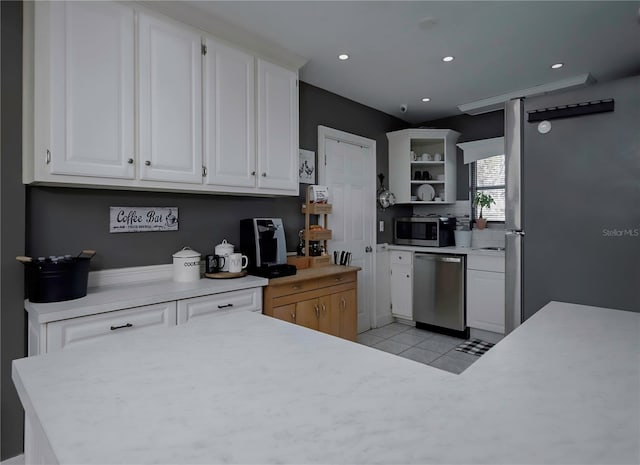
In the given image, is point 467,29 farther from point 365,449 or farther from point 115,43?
point 365,449

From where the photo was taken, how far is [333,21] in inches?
97.0

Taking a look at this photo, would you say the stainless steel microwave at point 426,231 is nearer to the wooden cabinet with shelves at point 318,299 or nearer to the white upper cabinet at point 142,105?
the wooden cabinet with shelves at point 318,299

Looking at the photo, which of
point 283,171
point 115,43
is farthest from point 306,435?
point 283,171

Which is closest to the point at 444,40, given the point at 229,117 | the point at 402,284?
the point at 229,117

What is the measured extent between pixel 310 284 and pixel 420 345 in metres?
1.64

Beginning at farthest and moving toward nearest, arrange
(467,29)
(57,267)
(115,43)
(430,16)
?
(467,29) < (430,16) < (115,43) < (57,267)

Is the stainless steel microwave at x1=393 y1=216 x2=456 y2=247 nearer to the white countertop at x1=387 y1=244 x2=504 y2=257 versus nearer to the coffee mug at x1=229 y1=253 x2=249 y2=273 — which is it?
the white countertop at x1=387 y1=244 x2=504 y2=257

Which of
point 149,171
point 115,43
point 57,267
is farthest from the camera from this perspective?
point 149,171

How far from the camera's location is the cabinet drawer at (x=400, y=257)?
172 inches

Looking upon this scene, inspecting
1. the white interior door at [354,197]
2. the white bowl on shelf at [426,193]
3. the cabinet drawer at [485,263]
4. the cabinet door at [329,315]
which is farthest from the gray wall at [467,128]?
the cabinet door at [329,315]

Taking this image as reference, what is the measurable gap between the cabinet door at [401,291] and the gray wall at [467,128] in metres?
1.21

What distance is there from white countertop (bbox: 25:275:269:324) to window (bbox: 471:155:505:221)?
10.2ft

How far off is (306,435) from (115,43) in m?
2.30

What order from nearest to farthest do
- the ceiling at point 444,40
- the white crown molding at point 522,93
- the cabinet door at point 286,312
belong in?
the ceiling at point 444,40 < the cabinet door at point 286,312 < the white crown molding at point 522,93
